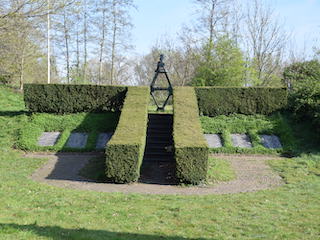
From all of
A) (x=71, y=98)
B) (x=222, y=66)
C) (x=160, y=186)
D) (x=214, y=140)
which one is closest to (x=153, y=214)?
(x=160, y=186)

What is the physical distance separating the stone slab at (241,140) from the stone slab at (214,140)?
534 mm

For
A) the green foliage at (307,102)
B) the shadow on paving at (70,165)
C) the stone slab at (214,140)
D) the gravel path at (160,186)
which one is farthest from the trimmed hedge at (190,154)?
the green foliage at (307,102)

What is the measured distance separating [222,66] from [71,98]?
445 inches

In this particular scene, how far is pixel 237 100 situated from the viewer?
14992 mm

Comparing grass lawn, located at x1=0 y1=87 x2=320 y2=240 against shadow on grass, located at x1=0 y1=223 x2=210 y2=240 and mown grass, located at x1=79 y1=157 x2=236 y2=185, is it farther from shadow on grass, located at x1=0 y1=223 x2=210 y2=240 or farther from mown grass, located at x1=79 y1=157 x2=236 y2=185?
mown grass, located at x1=79 y1=157 x2=236 y2=185

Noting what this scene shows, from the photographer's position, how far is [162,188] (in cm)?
895

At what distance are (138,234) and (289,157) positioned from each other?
8973 mm

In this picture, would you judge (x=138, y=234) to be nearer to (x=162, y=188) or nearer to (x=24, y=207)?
(x=24, y=207)

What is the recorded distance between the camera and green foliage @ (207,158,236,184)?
9734 mm

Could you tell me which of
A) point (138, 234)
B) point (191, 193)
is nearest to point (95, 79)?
point (191, 193)

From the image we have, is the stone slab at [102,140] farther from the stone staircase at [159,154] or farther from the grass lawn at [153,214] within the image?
the grass lawn at [153,214]

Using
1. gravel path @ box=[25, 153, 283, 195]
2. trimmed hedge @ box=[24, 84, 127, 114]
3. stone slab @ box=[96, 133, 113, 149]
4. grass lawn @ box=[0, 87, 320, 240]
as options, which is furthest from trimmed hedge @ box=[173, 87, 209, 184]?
trimmed hedge @ box=[24, 84, 127, 114]

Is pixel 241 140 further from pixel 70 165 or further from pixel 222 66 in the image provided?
pixel 222 66

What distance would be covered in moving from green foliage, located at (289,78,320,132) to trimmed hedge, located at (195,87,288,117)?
0.57 m
